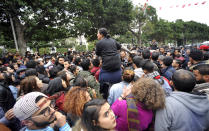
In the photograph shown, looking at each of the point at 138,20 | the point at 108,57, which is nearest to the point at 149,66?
the point at 108,57

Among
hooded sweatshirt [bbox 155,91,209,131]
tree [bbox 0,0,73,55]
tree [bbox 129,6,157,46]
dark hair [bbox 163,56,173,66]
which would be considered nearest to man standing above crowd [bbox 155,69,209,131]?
hooded sweatshirt [bbox 155,91,209,131]

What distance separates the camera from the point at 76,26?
13875 mm

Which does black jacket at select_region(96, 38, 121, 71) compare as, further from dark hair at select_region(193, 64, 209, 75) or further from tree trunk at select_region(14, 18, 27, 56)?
tree trunk at select_region(14, 18, 27, 56)

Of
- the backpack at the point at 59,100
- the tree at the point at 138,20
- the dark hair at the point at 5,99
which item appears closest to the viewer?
the backpack at the point at 59,100

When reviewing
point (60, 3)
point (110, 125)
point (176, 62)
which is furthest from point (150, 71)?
point (60, 3)

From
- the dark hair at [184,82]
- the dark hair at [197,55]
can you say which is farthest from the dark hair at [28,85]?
the dark hair at [197,55]

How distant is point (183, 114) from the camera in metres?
1.70

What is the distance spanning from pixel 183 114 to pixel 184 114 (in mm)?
13

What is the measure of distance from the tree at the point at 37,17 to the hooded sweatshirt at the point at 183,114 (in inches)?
442

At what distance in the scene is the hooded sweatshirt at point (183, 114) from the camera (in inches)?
67.0

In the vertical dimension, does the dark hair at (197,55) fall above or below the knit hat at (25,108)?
above

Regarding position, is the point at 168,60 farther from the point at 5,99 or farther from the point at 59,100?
the point at 5,99

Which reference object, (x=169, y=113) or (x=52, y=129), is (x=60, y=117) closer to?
(x=52, y=129)

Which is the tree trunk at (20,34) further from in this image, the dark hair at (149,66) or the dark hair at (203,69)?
the dark hair at (203,69)
